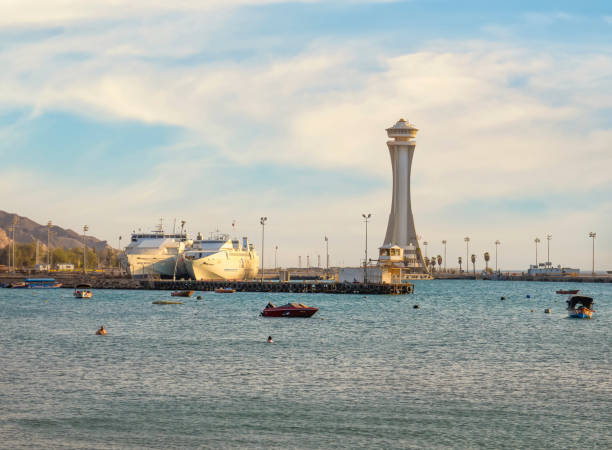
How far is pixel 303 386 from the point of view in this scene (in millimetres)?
44688

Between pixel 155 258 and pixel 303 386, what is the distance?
153398 millimetres

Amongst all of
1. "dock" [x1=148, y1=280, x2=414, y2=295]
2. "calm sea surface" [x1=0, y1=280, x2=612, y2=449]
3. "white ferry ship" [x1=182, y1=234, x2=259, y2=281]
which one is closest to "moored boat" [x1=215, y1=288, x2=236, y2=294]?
"dock" [x1=148, y1=280, x2=414, y2=295]

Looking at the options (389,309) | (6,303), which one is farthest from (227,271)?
(389,309)

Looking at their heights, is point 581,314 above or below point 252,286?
below

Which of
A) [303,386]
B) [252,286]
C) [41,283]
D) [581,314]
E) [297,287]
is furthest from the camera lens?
[41,283]

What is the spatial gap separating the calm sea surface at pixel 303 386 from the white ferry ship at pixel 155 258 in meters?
109

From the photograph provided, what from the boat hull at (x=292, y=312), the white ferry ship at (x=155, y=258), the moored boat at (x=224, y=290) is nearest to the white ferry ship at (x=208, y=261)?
the white ferry ship at (x=155, y=258)

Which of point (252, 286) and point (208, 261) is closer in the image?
point (252, 286)

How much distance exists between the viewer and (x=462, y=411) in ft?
126

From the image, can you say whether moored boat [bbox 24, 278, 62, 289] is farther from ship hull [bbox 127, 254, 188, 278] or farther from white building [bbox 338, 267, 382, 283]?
white building [bbox 338, 267, 382, 283]

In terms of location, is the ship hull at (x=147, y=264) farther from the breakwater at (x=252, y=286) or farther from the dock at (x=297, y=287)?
the dock at (x=297, y=287)

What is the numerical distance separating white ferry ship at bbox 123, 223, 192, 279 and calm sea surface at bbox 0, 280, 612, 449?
109230mm

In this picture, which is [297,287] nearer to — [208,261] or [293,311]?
[208,261]

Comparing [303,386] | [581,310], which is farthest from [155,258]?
[303,386]
